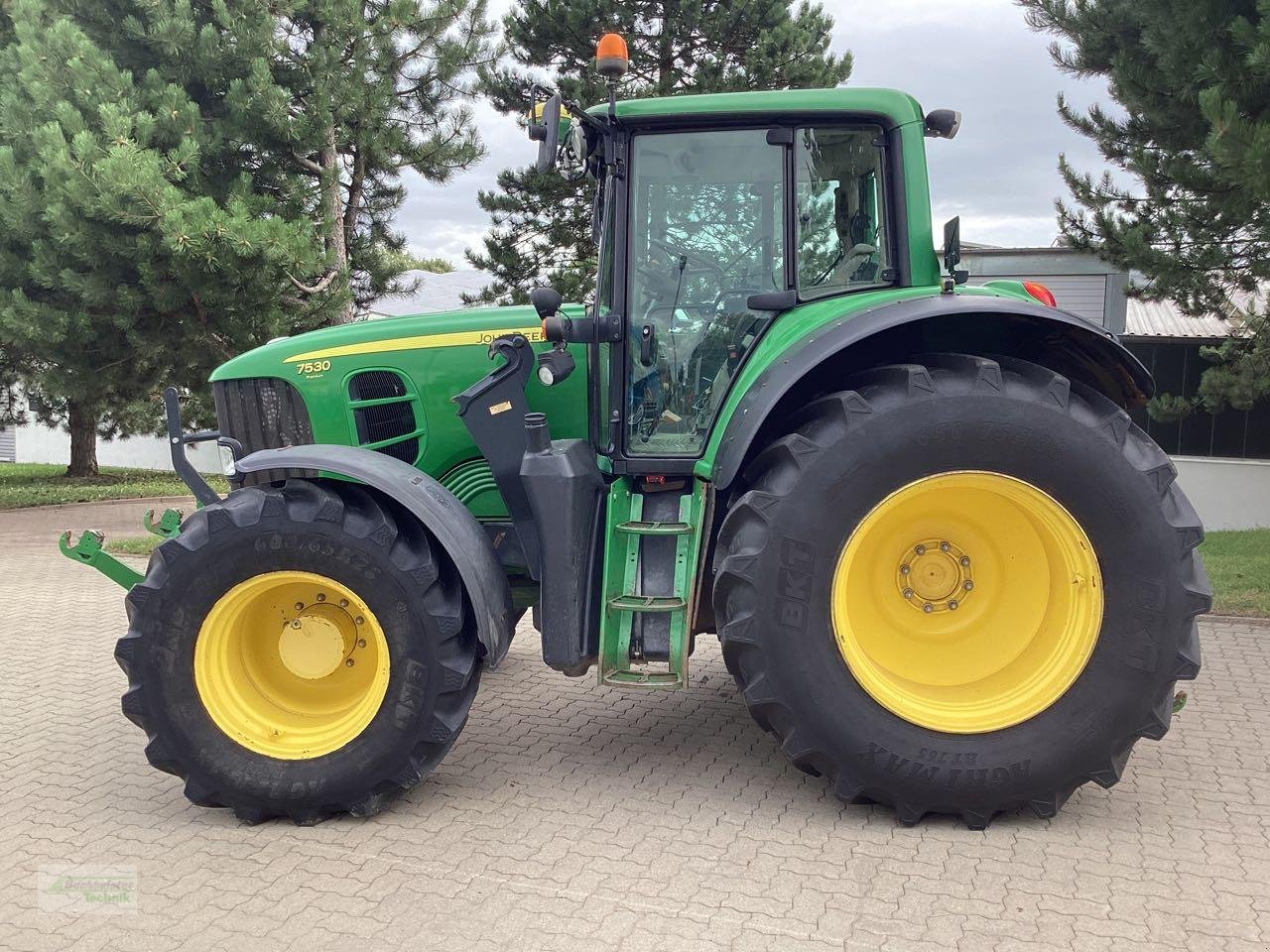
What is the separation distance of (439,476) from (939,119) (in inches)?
98.4

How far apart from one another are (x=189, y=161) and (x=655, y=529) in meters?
8.64

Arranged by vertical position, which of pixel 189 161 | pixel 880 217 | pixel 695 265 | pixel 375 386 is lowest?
pixel 375 386

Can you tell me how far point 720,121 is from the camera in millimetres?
3717

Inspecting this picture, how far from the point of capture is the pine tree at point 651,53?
1325 cm

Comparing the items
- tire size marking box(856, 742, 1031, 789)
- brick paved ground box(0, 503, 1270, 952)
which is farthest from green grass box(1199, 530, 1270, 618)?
tire size marking box(856, 742, 1031, 789)

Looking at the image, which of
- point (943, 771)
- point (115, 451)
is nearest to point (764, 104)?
point (943, 771)

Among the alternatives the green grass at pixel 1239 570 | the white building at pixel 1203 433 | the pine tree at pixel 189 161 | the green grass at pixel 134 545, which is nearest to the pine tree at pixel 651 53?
the pine tree at pixel 189 161

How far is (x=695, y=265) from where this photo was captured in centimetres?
379

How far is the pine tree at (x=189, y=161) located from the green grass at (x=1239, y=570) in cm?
897

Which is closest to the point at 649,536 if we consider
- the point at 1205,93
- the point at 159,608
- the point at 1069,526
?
the point at 1069,526

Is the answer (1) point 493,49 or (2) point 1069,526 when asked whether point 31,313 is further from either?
(2) point 1069,526

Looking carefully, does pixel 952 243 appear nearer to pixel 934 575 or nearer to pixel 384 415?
pixel 934 575

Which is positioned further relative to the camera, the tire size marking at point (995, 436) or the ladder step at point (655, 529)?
the ladder step at point (655, 529)

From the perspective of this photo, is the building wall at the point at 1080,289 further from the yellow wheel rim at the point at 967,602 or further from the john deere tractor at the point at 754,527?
the yellow wheel rim at the point at 967,602
